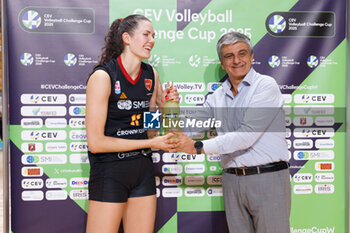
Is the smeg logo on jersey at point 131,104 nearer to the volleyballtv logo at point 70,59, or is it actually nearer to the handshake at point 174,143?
the handshake at point 174,143

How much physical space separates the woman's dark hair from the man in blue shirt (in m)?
0.55

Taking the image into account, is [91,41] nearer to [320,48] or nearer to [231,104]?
[231,104]

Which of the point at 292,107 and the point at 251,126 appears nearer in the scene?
the point at 251,126

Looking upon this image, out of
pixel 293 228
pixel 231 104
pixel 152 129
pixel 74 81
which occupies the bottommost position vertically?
pixel 293 228

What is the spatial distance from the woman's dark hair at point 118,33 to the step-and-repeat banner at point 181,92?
1.11ft

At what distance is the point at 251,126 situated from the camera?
1.83m

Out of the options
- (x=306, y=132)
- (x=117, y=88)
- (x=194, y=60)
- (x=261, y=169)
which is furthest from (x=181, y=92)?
(x=306, y=132)

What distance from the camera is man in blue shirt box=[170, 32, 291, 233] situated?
6.06 feet

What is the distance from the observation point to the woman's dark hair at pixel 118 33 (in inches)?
73.9

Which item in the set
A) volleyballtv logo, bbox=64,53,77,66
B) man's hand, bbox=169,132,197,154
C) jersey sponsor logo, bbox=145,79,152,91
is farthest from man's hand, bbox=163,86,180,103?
volleyballtv logo, bbox=64,53,77,66

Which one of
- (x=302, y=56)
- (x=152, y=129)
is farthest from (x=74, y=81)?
(x=302, y=56)

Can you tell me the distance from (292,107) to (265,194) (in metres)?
0.81

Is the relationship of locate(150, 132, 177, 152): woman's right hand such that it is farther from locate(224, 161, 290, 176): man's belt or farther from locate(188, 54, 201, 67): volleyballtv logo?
locate(188, 54, 201, 67): volleyballtv logo

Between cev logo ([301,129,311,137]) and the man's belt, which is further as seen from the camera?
cev logo ([301,129,311,137])
